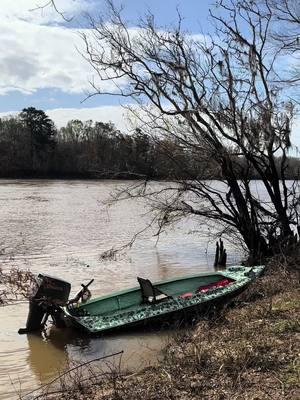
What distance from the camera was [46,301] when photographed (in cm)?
898

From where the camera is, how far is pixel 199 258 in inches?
721

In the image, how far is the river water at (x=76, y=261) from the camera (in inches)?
315

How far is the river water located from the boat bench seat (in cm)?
97

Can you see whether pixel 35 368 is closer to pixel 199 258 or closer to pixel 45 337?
pixel 45 337

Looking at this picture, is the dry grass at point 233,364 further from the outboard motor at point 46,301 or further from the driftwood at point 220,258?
the driftwood at point 220,258

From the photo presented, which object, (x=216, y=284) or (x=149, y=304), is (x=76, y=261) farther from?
(x=149, y=304)

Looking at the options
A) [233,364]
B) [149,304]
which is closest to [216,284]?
[149,304]

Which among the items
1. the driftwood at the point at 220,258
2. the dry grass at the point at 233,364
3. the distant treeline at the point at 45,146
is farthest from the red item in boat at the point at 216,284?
the distant treeline at the point at 45,146

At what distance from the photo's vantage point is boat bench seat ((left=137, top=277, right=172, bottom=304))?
9.90 m

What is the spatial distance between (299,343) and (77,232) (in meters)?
20.0

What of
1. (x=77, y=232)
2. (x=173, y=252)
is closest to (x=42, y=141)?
(x=77, y=232)

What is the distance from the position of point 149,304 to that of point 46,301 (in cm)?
201

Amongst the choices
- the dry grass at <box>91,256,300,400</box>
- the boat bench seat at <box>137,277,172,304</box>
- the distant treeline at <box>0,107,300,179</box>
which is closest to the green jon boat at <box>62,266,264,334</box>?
the boat bench seat at <box>137,277,172,304</box>

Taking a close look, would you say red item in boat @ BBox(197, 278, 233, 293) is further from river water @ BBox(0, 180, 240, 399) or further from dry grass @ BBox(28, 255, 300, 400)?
dry grass @ BBox(28, 255, 300, 400)
